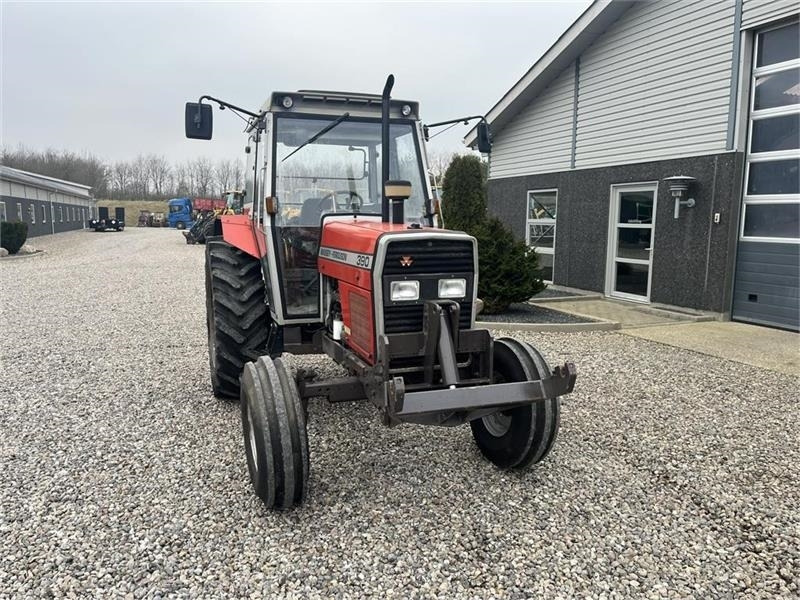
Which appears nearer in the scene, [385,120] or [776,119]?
[385,120]

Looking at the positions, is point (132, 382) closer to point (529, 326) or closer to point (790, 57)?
point (529, 326)

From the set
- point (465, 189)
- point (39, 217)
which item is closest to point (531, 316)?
point (465, 189)

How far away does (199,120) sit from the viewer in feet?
13.8

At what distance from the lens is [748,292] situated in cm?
836

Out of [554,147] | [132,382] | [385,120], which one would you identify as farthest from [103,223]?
[385,120]

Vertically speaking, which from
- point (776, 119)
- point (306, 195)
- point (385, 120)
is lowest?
point (306, 195)

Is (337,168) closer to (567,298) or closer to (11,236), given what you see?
(567,298)

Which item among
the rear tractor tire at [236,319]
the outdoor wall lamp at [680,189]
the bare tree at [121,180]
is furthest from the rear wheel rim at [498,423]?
the bare tree at [121,180]

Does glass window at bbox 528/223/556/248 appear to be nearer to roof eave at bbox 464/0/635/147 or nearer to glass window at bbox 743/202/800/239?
roof eave at bbox 464/0/635/147

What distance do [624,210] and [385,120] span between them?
7736 millimetres

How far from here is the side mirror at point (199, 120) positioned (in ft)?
13.7

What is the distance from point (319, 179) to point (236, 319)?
1218mm

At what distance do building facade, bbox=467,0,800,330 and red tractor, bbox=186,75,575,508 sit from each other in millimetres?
5528

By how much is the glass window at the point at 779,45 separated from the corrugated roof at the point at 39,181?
1097 inches
